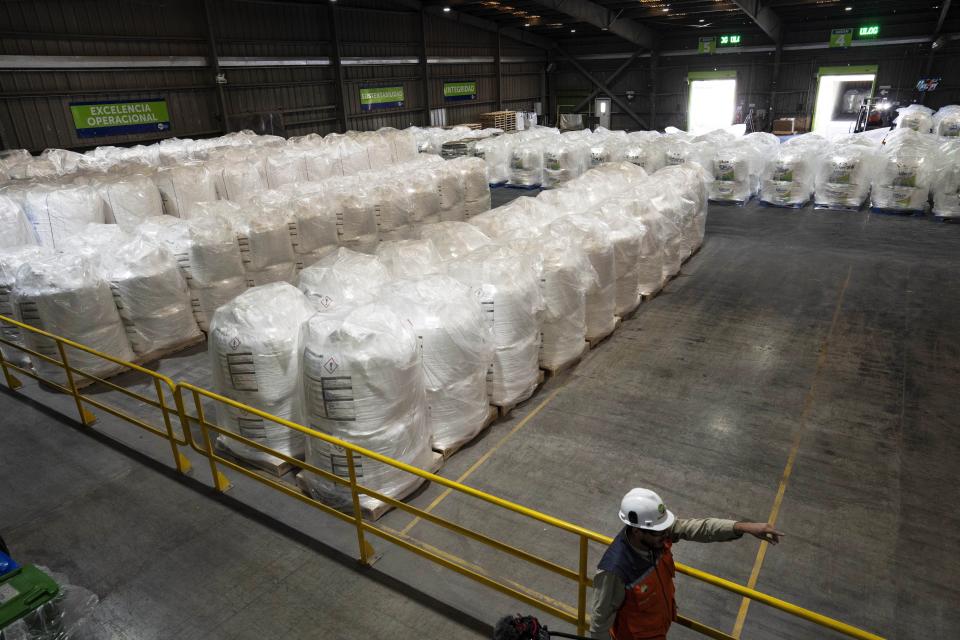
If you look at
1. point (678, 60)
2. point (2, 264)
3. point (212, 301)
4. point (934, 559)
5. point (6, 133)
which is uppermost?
point (678, 60)

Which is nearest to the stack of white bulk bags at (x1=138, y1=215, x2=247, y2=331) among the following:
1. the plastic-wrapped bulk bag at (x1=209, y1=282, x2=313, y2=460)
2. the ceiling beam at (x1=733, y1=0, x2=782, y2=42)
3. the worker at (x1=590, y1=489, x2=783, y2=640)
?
the plastic-wrapped bulk bag at (x1=209, y1=282, x2=313, y2=460)

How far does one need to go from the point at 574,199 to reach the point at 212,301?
550cm

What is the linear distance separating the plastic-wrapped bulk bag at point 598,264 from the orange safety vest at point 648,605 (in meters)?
4.33

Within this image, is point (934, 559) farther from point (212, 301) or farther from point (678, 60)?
point (678, 60)

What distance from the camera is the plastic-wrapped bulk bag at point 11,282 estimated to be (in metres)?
6.83

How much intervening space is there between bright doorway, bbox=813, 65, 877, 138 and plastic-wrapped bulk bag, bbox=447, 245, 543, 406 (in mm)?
23241

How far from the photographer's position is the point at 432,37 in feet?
82.5

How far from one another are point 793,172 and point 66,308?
1417 centimetres

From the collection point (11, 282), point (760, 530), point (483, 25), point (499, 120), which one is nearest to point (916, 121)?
point (499, 120)

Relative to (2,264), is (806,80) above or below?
above

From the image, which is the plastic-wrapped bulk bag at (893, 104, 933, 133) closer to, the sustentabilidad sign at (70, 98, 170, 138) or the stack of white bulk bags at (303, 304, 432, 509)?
the stack of white bulk bags at (303, 304, 432, 509)

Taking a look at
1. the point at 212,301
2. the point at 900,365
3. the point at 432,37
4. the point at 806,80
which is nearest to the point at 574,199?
the point at 900,365

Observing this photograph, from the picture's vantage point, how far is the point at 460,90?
2717cm

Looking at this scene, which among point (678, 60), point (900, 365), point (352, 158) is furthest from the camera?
point (678, 60)
